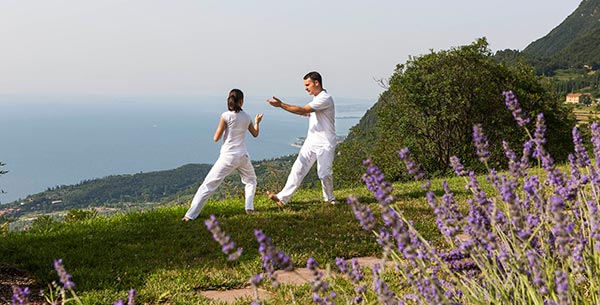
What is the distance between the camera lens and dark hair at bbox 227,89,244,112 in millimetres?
9000

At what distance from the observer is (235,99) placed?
8.99 metres

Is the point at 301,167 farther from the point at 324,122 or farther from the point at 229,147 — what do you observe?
the point at 229,147

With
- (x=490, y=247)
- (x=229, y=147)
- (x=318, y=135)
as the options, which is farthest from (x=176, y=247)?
(x=490, y=247)

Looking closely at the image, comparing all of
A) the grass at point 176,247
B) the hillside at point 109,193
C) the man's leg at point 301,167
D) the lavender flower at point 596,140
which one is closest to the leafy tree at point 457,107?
the grass at point 176,247

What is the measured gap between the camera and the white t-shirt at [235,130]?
905cm

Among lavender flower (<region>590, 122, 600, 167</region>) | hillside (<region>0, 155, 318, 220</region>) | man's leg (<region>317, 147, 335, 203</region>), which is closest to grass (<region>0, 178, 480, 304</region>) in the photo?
man's leg (<region>317, 147, 335, 203</region>)

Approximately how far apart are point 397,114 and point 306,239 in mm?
19705

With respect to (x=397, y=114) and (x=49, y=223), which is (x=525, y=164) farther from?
(x=397, y=114)

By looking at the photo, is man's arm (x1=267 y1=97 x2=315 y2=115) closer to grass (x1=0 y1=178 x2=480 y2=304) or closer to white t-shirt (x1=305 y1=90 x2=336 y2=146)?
white t-shirt (x1=305 y1=90 x2=336 y2=146)

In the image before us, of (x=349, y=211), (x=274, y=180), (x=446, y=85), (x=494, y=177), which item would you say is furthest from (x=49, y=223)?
(x=446, y=85)

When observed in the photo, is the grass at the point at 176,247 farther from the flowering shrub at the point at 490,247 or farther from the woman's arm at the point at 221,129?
the flowering shrub at the point at 490,247

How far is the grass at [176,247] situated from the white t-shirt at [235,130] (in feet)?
4.25

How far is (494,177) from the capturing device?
3.14m

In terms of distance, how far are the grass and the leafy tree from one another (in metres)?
15.8
